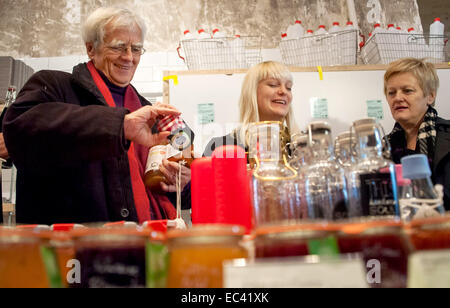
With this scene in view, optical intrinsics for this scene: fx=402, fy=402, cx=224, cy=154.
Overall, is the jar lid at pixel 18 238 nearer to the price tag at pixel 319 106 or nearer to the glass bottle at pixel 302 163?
the glass bottle at pixel 302 163

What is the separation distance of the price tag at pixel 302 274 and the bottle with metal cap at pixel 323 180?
0.26m

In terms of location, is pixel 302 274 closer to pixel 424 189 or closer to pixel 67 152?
pixel 424 189

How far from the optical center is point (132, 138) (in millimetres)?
1072

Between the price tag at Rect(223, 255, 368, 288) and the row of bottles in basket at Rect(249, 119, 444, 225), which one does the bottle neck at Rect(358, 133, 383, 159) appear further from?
the price tag at Rect(223, 255, 368, 288)

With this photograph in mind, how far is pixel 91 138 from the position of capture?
1.06 m

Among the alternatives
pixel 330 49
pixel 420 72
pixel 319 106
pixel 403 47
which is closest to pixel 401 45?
pixel 403 47

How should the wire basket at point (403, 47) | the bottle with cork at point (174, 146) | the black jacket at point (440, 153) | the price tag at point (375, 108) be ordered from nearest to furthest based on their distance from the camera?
the bottle with cork at point (174, 146) → the black jacket at point (440, 153) → the price tag at point (375, 108) → the wire basket at point (403, 47)

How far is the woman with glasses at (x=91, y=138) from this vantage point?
106 cm

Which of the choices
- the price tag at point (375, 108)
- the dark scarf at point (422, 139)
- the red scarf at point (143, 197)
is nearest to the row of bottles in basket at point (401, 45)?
the price tag at point (375, 108)

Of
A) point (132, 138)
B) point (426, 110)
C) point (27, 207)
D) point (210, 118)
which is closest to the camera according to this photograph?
point (132, 138)

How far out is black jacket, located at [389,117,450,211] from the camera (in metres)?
1.65

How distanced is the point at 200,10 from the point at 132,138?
9.92ft
